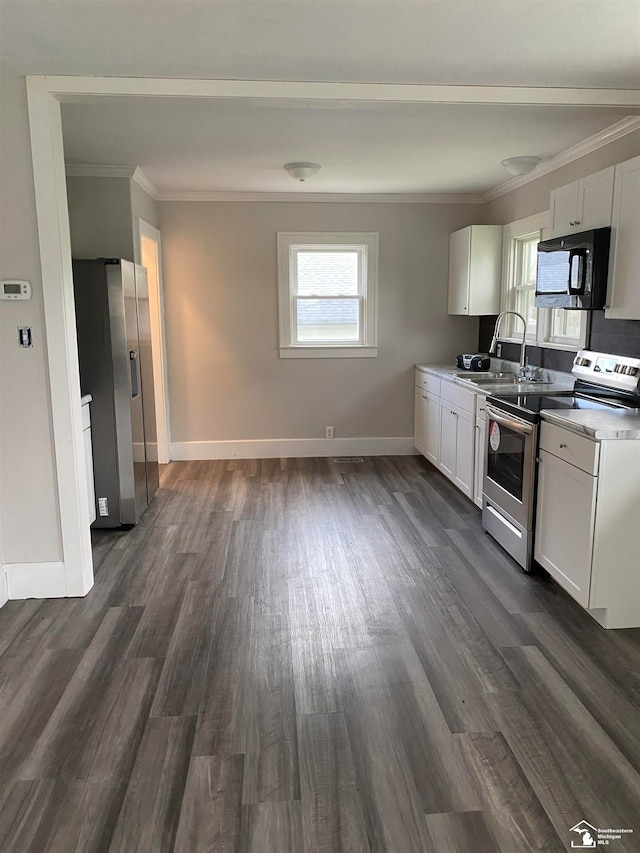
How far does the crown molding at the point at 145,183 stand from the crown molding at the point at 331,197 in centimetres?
8

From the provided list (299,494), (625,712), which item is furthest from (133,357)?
(625,712)

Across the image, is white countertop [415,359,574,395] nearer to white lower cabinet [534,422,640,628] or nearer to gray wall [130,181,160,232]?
white lower cabinet [534,422,640,628]

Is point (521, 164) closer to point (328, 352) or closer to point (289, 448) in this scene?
point (328, 352)

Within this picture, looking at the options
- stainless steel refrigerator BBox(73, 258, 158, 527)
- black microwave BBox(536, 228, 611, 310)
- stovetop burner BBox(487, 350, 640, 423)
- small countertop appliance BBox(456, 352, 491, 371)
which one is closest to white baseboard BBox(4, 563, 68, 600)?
stainless steel refrigerator BBox(73, 258, 158, 527)

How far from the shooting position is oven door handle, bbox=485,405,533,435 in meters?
3.25

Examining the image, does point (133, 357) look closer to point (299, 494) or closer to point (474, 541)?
point (299, 494)

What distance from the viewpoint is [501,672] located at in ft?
8.11

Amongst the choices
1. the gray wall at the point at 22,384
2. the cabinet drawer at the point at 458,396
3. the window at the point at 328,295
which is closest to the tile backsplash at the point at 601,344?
the cabinet drawer at the point at 458,396

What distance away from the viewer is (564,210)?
3609 millimetres

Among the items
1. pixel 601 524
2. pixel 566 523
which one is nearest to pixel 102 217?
pixel 566 523

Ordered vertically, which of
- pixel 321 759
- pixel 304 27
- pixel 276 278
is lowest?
pixel 321 759

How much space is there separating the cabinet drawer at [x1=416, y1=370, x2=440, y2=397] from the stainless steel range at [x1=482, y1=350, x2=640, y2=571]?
55.5 inches

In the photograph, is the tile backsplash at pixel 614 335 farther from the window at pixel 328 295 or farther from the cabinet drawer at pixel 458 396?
the window at pixel 328 295

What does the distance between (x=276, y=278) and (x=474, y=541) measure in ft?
10.4
